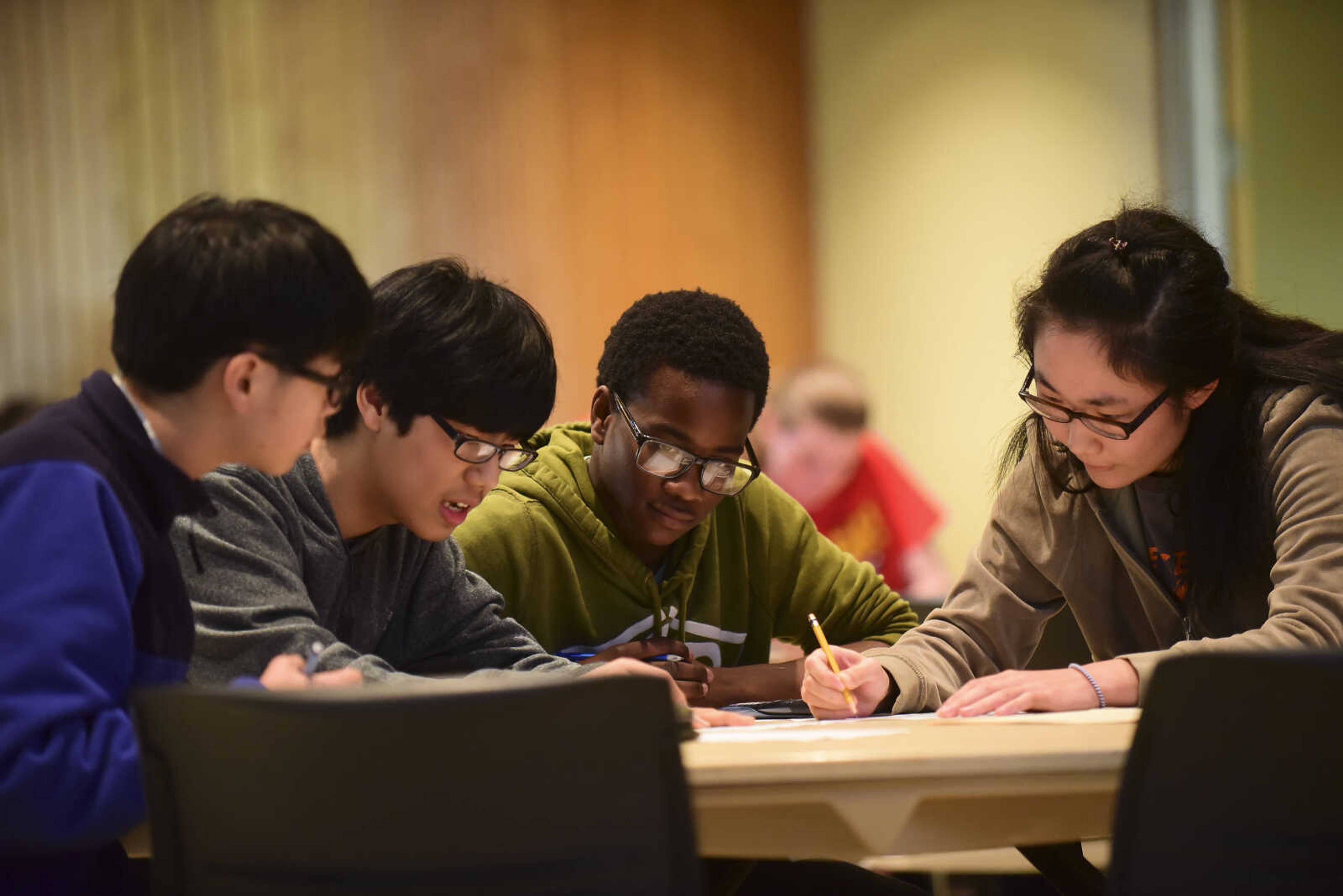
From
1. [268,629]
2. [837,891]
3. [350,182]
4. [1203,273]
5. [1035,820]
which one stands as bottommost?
[837,891]

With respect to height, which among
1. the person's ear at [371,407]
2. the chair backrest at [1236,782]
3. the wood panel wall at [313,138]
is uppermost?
the wood panel wall at [313,138]

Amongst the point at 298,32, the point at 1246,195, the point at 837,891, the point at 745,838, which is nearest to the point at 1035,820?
the point at 745,838

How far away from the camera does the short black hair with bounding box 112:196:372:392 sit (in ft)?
4.24

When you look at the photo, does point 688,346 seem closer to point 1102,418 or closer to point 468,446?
point 468,446

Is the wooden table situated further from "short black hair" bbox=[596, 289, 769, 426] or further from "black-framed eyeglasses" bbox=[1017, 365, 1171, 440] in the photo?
"short black hair" bbox=[596, 289, 769, 426]

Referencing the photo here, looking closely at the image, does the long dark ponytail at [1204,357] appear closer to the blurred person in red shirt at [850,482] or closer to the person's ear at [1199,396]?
the person's ear at [1199,396]

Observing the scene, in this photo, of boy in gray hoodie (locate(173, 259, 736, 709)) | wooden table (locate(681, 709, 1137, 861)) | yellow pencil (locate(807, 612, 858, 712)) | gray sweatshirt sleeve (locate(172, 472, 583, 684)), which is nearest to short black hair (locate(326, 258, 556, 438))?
boy in gray hoodie (locate(173, 259, 736, 709))

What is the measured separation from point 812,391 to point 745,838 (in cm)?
292

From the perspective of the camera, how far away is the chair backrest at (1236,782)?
96cm

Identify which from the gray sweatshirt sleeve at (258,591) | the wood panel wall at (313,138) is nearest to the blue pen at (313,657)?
the gray sweatshirt sleeve at (258,591)

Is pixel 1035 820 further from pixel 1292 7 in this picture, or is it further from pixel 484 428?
pixel 1292 7

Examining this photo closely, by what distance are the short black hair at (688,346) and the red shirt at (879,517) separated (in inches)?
79.0

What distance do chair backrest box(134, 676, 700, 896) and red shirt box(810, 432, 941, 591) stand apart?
10.4 ft

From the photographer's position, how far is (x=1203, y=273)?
1.81 metres
